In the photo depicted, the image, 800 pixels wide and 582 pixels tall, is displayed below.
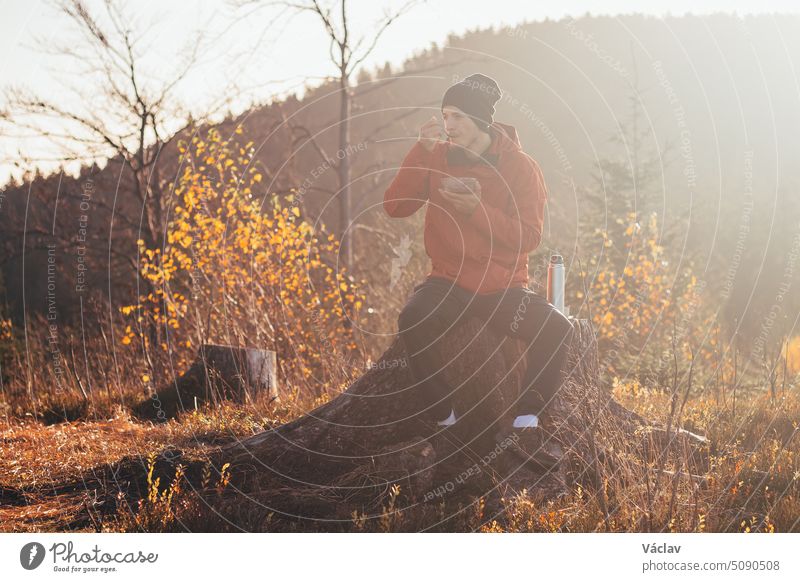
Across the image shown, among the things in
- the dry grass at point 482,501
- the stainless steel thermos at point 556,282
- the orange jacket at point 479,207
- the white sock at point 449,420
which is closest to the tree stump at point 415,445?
the white sock at point 449,420

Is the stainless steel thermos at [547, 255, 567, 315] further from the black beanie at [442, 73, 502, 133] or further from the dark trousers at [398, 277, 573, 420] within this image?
the black beanie at [442, 73, 502, 133]

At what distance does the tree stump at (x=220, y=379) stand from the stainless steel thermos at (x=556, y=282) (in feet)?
10.5

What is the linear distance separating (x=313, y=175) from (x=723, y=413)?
3458 millimetres

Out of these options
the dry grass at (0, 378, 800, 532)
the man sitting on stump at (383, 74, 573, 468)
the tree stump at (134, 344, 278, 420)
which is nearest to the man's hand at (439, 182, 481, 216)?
the man sitting on stump at (383, 74, 573, 468)

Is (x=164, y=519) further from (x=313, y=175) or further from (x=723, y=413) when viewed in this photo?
(x=723, y=413)

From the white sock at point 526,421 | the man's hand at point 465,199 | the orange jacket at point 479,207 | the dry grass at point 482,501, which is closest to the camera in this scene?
the dry grass at point 482,501

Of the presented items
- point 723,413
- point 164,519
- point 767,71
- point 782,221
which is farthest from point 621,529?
point 767,71

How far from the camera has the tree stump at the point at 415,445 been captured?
173 inches

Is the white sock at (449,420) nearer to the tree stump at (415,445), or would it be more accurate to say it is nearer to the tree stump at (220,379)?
the tree stump at (415,445)

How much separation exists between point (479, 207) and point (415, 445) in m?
1.52

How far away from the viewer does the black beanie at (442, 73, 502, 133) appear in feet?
14.6

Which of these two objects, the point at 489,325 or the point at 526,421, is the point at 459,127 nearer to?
the point at 489,325
